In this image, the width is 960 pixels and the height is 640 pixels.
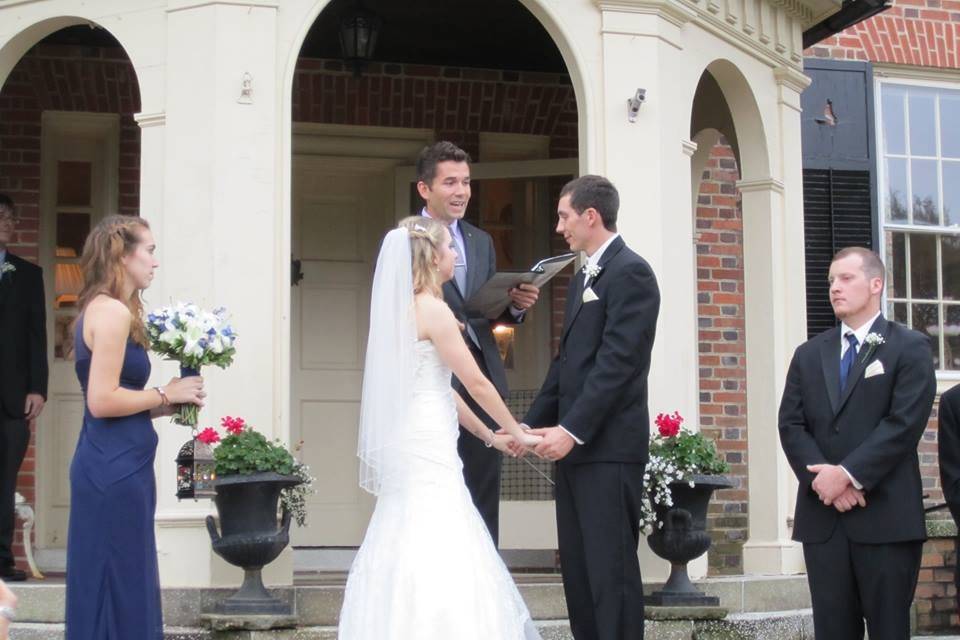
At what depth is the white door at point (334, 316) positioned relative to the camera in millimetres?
10258

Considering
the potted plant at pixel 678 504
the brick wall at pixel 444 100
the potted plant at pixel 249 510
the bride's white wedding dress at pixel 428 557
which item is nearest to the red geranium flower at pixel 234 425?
the potted plant at pixel 249 510

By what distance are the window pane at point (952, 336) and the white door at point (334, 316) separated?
4.71 m

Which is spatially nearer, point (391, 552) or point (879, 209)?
point (391, 552)

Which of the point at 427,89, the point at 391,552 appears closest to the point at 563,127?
the point at 427,89

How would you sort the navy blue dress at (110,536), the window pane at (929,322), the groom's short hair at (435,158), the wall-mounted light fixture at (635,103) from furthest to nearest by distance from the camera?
1. the window pane at (929,322)
2. the wall-mounted light fixture at (635,103)
3. the groom's short hair at (435,158)
4. the navy blue dress at (110,536)

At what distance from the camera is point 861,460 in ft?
19.3

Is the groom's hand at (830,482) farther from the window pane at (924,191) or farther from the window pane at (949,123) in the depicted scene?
the window pane at (949,123)

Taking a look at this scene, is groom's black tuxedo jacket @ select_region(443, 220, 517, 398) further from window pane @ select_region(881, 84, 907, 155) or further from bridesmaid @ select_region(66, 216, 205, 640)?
window pane @ select_region(881, 84, 907, 155)

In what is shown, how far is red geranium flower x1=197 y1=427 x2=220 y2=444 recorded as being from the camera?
6.68 metres

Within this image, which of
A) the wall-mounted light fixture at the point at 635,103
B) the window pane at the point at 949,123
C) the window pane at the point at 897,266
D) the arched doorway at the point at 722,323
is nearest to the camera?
the wall-mounted light fixture at the point at 635,103

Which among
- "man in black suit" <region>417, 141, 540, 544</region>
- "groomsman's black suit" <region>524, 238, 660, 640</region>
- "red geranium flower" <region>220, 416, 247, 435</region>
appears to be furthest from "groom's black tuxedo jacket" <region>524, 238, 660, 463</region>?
"red geranium flower" <region>220, 416, 247, 435</region>

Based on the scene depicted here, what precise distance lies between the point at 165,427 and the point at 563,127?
4.37 m

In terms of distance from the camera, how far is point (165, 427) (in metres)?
7.35

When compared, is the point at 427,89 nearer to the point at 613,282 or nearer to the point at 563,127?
the point at 563,127
